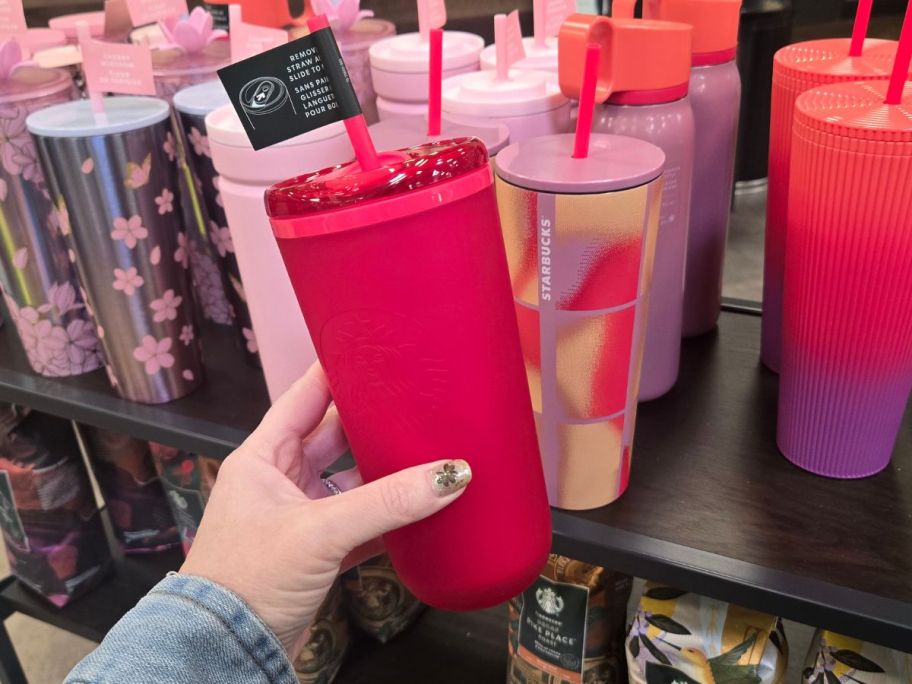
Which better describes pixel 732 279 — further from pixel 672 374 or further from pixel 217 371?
pixel 217 371

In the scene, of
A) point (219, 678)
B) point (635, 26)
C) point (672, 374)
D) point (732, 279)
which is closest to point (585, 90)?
point (635, 26)

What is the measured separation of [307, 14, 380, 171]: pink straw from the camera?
53cm

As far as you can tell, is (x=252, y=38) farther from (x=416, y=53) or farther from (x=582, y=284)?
(x=582, y=284)

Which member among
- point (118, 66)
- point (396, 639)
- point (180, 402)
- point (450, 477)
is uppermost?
point (118, 66)

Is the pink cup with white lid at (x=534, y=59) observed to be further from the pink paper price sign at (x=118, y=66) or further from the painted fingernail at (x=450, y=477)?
the painted fingernail at (x=450, y=477)

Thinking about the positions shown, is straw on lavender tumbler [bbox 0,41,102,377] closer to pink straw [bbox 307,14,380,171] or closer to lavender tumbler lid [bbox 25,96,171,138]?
lavender tumbler lid [bbox 25,96,171,138]

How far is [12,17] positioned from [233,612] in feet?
3.10

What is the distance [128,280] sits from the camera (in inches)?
40.9

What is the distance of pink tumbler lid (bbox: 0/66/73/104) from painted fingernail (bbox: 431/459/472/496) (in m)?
0.81

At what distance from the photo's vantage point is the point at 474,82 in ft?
3.08

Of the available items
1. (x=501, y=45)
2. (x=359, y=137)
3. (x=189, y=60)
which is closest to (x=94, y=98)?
(x=189, y=60)

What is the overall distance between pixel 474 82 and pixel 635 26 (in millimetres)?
200

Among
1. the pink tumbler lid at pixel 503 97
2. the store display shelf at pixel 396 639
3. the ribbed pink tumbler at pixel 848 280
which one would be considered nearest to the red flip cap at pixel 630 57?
the pink tumbler lid at pixel 503 97

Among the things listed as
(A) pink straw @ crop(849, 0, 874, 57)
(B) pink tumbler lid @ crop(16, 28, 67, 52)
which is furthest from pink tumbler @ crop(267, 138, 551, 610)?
(B) pink tumbler lid @ crop(16, 28, 67, 52)
